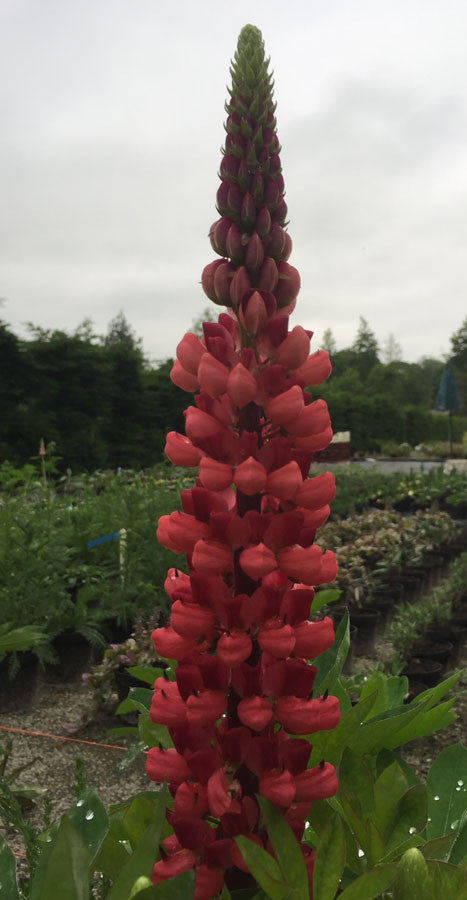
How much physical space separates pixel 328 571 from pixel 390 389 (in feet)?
167

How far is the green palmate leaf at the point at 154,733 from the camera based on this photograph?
1.17 m

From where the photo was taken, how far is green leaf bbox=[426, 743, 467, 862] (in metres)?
1.08

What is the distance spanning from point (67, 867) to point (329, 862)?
0.28 m

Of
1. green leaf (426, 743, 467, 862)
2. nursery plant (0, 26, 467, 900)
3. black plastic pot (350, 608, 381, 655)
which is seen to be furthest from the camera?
black plastic pot (350, 608, 381, 655)

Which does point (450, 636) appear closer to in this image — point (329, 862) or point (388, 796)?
point (388, 796)

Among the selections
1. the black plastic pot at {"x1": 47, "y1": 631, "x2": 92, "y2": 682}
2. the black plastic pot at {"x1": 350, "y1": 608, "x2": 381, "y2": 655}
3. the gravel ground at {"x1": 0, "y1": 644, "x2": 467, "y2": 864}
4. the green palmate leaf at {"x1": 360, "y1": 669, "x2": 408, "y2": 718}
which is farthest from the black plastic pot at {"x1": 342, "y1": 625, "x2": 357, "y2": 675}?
the green palmate leaf at {"x1": 360, "y1": 669, "x2": 408, "y2": 718}

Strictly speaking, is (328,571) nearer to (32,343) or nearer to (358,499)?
(358,499)

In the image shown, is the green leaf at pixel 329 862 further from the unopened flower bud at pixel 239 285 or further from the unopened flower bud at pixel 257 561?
the unopened flower bud at pixel 239 285

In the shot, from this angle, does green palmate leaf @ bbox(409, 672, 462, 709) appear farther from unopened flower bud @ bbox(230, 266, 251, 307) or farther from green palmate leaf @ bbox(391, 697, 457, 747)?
unopened flower bud @ bbox(230, 266, 251, 307)

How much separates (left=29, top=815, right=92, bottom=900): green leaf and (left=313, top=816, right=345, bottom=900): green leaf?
25 cm

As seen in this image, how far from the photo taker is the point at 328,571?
926 mm

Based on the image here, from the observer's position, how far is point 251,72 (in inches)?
36.5

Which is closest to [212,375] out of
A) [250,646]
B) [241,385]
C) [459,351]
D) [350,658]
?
[241,385]

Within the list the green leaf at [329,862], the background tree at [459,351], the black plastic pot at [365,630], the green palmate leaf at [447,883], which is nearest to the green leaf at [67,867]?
the green leaf at [329,862]
